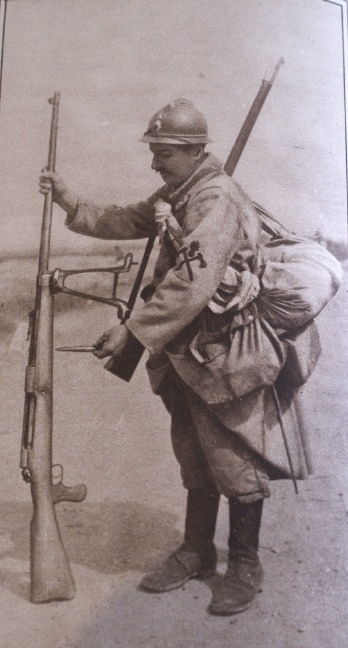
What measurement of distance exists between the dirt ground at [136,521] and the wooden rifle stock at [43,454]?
45mm

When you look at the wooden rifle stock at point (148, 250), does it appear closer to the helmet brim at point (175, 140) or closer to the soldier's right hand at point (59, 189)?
the helmet brim at point (175, 140)

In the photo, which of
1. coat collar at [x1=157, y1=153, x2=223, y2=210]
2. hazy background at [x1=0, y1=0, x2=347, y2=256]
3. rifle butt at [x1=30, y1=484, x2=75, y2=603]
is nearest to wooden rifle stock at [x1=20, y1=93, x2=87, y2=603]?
rifle butt at [x1=30, y1=484, x2=75, y2=603]

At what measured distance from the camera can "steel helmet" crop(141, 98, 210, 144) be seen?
290 cm

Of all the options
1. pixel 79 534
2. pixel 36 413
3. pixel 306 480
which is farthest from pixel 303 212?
pixel 79 534

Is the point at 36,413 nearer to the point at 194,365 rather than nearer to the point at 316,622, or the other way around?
the point at 194,365

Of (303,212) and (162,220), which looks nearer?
(162,220)

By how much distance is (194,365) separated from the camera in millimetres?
2787

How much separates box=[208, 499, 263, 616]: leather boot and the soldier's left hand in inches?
26.6

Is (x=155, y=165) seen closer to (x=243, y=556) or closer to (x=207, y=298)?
(x=207, y=298)

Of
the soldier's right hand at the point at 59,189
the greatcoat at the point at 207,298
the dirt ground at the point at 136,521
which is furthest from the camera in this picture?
the soldier's right hand at the point at 59,189

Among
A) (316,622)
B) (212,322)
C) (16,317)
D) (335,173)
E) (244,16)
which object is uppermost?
(244,16)

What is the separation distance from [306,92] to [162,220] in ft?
3.03

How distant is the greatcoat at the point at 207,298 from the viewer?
2.75 meters

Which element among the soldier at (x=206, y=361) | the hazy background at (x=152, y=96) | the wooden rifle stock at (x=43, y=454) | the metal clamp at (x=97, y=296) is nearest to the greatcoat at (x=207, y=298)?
the soldier at (x=206, y=361)
